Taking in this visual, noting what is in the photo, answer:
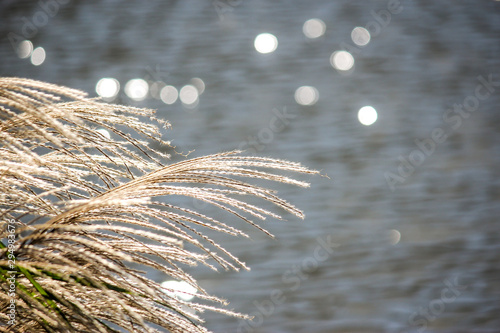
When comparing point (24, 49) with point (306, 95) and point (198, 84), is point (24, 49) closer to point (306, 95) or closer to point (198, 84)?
point (198, 84)

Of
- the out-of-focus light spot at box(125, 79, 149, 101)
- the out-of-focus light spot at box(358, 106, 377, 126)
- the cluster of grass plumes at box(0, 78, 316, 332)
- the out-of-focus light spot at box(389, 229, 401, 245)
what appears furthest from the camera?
the out-of-focus light spot at box(125, 79, 149, 101)

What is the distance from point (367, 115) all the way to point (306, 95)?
504 mm

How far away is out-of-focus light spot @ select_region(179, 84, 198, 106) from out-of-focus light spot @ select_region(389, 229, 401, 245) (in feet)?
5.91

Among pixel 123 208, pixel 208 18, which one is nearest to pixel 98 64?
pixel 208 18

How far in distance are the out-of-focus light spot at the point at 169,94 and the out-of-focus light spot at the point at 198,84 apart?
16cm

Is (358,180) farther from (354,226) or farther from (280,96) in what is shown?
(280,96)

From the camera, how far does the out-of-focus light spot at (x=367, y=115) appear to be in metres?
3.92

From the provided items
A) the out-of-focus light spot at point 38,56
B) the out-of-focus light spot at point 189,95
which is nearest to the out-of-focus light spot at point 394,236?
the out-of-focus light spot at point 189,95

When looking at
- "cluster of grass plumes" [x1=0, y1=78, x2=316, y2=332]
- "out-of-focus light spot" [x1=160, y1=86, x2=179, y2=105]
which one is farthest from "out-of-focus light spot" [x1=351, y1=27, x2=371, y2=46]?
"cluster of grass plumes" [x1=0, y1=78, x2=316, y2=332]

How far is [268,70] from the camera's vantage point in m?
4.27

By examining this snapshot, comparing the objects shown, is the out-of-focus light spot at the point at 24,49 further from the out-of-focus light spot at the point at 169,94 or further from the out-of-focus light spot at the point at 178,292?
the out-of-focus light spot at the point at 178,292

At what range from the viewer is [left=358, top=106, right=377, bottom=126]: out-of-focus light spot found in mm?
3924

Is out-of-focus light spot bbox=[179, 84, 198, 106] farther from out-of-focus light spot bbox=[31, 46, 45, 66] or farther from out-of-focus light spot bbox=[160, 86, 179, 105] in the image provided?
out-of-focus light spot bbox=[31, 46, 45, 66]

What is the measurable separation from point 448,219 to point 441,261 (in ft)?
1.30
